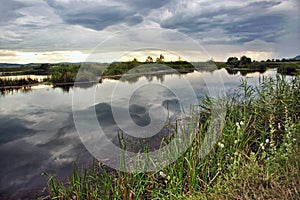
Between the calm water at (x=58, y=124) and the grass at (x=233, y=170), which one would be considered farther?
the calm water at (x=58, y=124)

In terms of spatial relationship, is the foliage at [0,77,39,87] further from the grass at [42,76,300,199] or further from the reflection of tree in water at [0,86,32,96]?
the grass at [42,76,300,199]

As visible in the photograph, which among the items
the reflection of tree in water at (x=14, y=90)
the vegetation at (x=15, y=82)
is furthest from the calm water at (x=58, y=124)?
the vegetation at (x=15, y=82)

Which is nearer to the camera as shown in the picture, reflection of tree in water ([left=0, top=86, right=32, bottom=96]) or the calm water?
the calm water

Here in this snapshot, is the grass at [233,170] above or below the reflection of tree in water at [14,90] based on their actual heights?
below

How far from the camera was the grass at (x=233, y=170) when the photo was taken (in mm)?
1975

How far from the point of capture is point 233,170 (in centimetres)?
242

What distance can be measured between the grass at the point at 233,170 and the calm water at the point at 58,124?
48 centimetres

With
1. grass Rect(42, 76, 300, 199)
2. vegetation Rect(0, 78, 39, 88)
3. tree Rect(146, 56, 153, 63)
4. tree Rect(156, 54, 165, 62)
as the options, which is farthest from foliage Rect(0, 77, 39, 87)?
tree Rect(156, 54, 165, 62)

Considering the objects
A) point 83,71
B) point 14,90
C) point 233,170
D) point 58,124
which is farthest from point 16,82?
point 233,170

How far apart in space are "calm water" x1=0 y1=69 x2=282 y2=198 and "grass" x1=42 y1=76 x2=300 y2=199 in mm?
481

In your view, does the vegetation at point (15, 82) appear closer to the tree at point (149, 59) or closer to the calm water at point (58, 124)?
the calm water at point (58, 124)

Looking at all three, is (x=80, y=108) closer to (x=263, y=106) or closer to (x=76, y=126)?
(x=76, y=126)

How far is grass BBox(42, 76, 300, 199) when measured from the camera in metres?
1.97

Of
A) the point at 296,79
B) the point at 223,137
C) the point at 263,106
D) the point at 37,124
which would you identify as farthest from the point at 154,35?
the point at 37,124
